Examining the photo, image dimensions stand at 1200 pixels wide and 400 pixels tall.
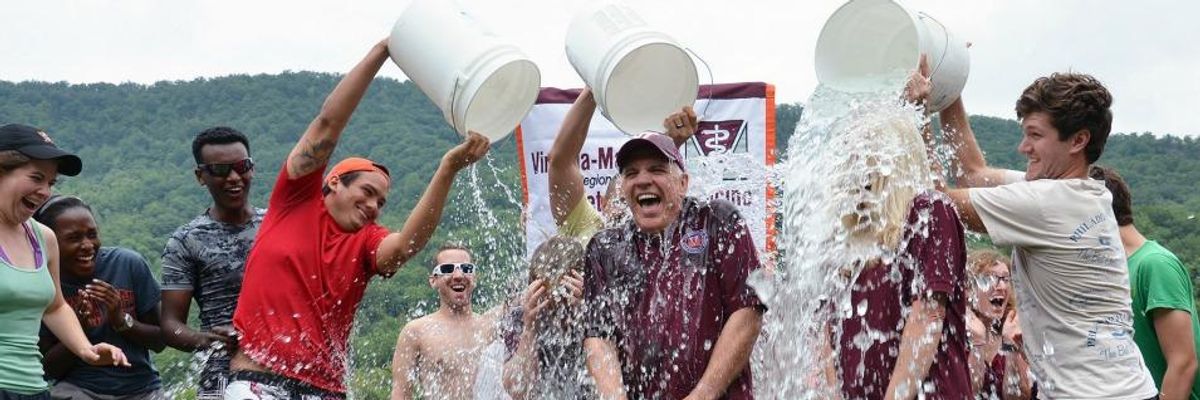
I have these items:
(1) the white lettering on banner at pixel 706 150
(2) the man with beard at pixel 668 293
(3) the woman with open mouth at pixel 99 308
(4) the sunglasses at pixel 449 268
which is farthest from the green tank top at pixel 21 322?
(1) the white lettering on banner at pixel 706 150

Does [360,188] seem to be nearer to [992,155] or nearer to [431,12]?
[431,12]

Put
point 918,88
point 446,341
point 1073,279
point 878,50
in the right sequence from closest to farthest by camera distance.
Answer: point 1073,279
point 918,88
point 878,50
point 446,341

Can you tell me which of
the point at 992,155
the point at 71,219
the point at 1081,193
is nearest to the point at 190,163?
the point at 992,155

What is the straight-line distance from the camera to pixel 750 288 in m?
4.58

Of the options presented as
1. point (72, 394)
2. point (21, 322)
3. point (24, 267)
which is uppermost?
point (24, 267)

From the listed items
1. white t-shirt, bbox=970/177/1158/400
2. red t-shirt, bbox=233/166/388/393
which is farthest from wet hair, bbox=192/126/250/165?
white t-shirt, bbox=970/177/1158/400

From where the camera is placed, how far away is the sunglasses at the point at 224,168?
6398 mm

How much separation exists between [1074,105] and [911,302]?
2.76ft

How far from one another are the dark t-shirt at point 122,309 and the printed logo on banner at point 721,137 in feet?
10.7

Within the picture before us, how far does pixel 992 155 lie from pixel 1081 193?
25473 millimetres

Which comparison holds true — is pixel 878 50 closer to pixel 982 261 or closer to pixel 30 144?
pixel 982 261

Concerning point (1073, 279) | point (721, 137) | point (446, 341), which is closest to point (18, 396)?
point (446, 341)

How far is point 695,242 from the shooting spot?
462 cm

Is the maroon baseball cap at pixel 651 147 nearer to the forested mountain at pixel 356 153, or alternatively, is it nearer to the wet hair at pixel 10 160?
the forested mountain at pixel 356 153
